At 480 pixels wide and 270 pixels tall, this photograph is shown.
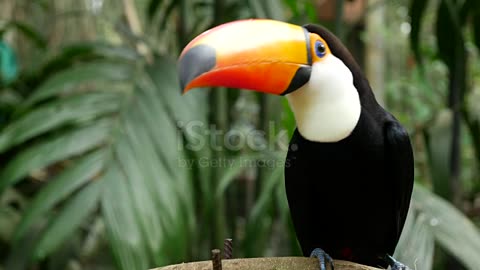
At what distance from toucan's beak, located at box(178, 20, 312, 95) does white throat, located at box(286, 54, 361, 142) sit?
0.7 inches

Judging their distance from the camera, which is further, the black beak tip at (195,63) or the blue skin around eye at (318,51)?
the blue skin around eye at (318,51)

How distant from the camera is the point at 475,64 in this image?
9.65 ft

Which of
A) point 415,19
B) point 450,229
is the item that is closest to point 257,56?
point 450,229

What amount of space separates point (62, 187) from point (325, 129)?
567 mm

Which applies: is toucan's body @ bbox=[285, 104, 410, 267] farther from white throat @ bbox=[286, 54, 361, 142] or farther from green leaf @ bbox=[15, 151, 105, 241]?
green leaf @ bbox=[15, 151, 105, 241]

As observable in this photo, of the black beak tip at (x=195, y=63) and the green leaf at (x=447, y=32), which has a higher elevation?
the black beak tip at (x=195, y=63)

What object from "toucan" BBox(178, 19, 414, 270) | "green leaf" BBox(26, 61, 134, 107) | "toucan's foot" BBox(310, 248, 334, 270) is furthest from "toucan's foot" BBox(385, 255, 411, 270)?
"green leaf" BBox(26, 61, 134, 107)

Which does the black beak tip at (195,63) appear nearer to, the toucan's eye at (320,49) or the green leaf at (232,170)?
the toucan's eye at (320,49)

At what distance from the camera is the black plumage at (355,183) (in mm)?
795

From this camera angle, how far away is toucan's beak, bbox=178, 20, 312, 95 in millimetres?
706

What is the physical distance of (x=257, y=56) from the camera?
2.43ft

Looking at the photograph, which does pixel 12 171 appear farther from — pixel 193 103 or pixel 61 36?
pixel 61 36

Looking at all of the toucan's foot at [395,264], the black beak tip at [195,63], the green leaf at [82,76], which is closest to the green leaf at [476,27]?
the toucan's foot at [395,264]

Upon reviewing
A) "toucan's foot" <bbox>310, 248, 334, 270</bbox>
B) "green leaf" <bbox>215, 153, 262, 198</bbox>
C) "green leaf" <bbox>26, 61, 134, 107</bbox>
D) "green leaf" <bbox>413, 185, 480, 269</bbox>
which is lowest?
"green leaf" <bbox>413, 185, 480, 269</bbox>
